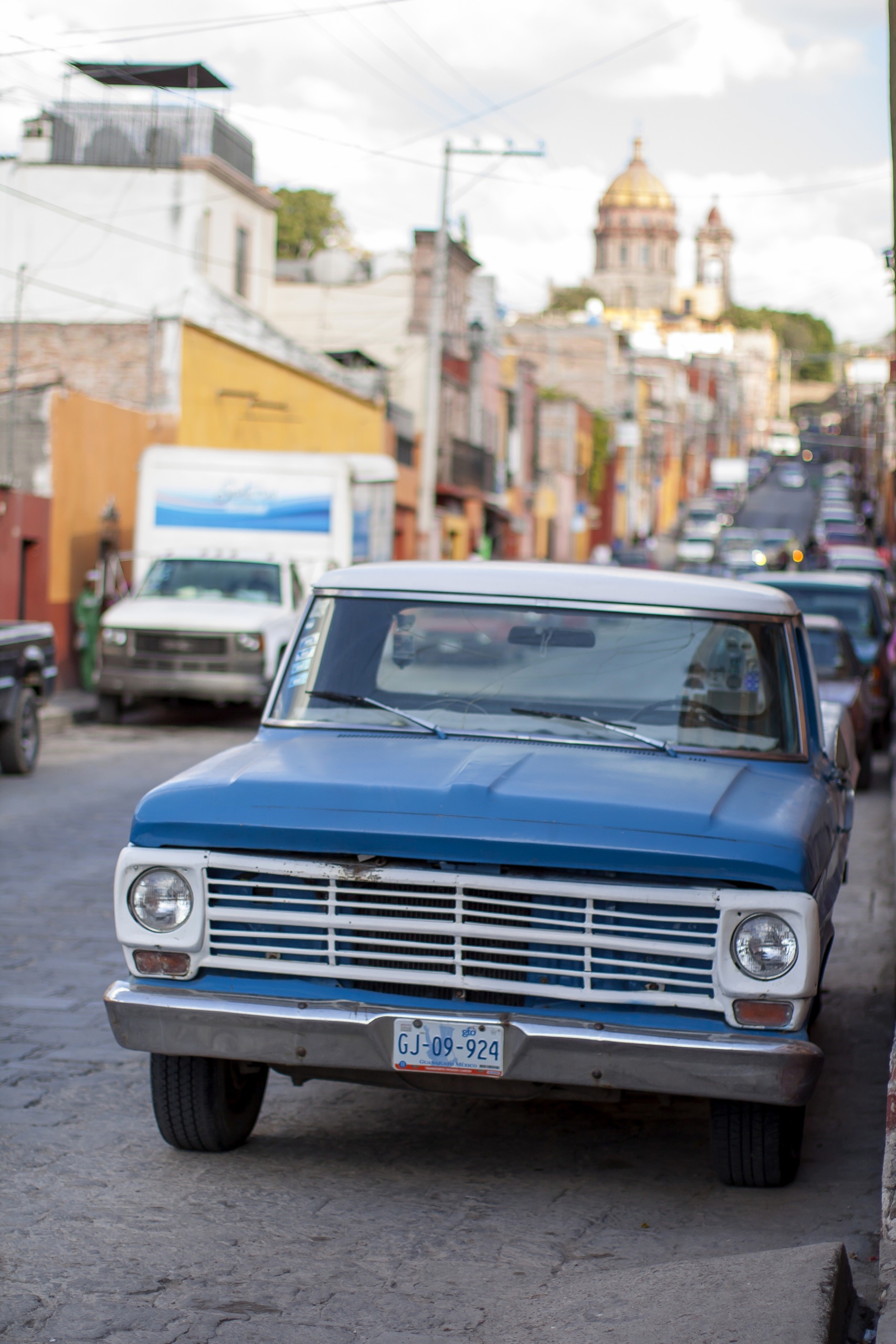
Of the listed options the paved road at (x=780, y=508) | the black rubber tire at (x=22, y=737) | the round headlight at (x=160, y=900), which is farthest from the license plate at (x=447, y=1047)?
the paved road at (x=780, y=508)

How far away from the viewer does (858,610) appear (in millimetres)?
17922

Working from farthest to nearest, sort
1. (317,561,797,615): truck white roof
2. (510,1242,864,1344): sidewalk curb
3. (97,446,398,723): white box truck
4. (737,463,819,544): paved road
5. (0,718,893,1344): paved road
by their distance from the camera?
1. (737,463,819,544): paved road
2. (97,446,398,723): white box truck
3. (317,561,797,615): truck white roof
4. (0,718,893,1344): paved road
5. (510,1242,864,1344): sidewalk curb

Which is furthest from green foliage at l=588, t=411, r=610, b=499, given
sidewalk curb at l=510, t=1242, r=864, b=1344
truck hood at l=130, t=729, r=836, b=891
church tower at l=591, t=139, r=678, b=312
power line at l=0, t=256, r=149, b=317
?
church tower at l=591, t=139, r=678, b=312

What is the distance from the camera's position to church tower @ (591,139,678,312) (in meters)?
180

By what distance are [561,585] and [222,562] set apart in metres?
13.9

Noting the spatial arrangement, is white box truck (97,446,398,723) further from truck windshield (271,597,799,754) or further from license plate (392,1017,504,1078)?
license plate (392,1017,504,1078)

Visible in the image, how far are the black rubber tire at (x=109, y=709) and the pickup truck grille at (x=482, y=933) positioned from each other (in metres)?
14.8

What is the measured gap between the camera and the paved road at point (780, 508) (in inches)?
3654

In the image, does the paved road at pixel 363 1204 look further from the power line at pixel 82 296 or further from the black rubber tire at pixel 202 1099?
the power line at pixel 82 296

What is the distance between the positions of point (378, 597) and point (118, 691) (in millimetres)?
13174

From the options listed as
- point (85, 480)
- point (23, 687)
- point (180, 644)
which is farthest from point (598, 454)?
point (23, 687)

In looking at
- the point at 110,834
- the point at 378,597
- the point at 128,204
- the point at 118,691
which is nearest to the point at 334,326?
the point at 128,204

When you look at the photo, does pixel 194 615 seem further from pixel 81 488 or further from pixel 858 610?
pixel 858 610

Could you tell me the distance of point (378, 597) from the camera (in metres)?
5.98
